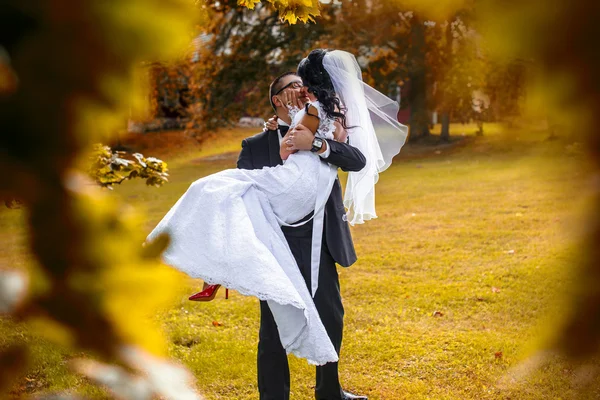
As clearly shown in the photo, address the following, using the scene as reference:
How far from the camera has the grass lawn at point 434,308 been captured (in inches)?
70.7

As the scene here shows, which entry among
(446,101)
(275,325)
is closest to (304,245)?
(275,325)

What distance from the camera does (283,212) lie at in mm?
3012

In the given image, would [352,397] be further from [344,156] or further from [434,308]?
[434,308]

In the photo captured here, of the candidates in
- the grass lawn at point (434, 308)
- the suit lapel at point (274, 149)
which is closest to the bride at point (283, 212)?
the suit lapel at point (274, 149)

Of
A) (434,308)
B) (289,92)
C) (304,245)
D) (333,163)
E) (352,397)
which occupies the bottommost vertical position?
(434,308)

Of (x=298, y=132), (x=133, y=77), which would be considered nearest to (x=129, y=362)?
(x=133, y=77)

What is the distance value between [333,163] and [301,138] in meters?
0.23

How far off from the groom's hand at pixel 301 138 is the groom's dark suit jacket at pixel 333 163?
111mm

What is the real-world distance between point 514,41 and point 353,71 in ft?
9.42

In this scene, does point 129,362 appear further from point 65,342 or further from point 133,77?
point 133,77

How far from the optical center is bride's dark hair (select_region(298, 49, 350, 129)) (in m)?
3.11

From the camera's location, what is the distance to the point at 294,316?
110 inches

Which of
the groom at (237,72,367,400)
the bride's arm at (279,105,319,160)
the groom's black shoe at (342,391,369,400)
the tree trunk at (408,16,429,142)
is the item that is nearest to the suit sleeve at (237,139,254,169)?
the groom at (237,72,367,400)

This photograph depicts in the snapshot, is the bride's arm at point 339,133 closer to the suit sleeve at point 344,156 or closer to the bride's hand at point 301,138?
the suit sleeve at point 344,156
